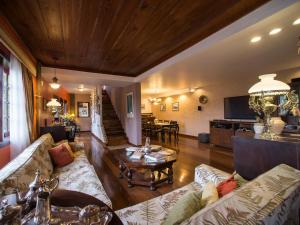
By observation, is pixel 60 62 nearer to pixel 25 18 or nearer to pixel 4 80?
pixel 4 80

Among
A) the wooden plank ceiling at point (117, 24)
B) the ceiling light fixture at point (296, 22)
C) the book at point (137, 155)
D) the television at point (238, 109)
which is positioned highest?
the wooden plank ceiling at point (117, 24)

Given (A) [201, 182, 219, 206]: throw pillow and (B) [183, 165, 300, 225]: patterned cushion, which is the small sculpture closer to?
(B) [183, 165, 300, 225]: patterned cushion

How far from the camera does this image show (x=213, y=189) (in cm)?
107

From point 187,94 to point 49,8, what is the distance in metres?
7.00

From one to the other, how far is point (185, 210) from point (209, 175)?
86cm

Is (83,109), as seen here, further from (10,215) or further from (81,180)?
(10,215)

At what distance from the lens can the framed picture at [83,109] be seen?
994cm

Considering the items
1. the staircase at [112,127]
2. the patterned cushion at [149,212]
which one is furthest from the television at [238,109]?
the patterned cushion at [149,212]

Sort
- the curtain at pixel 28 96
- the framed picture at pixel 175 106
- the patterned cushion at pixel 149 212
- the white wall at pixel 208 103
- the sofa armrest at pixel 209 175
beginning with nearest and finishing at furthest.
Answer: the patterned cushion at pixel 149 212
the sofa armrest at pixel 209 175
the curtain at pixel 28 96
the white wall at pixel 208 103
the framed picture at pixel 175 106

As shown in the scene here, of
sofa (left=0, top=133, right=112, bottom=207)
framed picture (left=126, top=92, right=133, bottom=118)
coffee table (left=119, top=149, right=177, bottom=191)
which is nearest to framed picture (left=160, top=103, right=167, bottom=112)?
framed picture (left=126, top=92, right=133, bottom=118)

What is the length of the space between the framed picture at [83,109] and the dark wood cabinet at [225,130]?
780 centimetres

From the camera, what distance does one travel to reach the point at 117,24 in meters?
2.25

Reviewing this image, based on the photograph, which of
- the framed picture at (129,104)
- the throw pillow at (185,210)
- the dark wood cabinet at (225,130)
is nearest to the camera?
the throw pillow at (185,210)

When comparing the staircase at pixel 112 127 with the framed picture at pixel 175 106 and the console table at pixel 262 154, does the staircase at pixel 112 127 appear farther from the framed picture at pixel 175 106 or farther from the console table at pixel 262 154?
the console table at pixel 262 154
